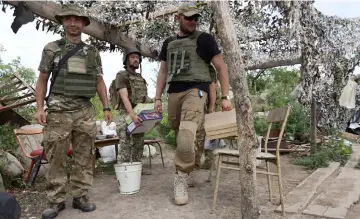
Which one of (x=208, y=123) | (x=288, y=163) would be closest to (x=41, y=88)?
(x=208, y=123)

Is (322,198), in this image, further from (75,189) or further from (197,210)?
(75,189)

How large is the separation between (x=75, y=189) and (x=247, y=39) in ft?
14.3

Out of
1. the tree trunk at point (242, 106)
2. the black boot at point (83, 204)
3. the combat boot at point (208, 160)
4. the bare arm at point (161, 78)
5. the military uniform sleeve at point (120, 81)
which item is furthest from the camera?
the combat boot at point (208, 160)

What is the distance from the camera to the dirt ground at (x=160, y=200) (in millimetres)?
3490

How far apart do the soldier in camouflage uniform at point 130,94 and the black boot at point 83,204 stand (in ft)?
4.25

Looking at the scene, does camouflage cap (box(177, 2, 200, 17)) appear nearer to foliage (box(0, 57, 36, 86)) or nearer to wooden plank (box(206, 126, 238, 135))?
wooden plank (box(206, 126, 238, 135))

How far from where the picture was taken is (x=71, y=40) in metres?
3.52

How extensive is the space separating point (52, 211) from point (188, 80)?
6.50ft

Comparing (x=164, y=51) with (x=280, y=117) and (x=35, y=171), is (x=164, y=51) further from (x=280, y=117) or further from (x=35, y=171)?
(x=35, y=171)

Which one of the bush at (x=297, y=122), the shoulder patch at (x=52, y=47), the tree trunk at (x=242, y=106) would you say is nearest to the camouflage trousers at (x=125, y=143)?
the shoulder patch at (x=52, y=47)

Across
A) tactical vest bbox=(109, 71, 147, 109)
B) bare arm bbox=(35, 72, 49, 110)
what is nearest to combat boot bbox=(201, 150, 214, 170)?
tactical vest bbox=(109, 71, 147, 109)

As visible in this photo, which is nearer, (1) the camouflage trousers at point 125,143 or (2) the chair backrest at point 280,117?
(2) the chair backrest at point 280,117

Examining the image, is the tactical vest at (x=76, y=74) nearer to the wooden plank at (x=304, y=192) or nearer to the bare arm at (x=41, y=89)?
the bare arm at (x=41, y=89)

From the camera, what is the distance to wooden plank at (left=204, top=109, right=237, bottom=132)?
3.44m
